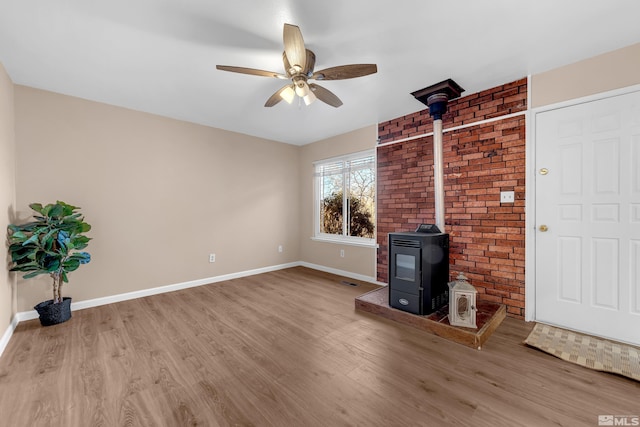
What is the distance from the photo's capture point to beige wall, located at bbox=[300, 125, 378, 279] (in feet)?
13.5

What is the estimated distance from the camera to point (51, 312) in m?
2.59

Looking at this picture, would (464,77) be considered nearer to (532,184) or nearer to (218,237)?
(532,184)

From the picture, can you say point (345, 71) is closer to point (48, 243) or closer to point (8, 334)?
point (48, 243)

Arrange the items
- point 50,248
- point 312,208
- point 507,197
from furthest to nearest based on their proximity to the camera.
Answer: point 312,208 → point 507,197 → point 50,248

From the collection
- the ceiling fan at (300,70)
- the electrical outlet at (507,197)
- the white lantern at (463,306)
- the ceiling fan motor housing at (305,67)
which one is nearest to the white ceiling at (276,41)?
the ceiling fan motor housing at (305,67)

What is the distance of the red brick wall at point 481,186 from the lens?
2.69m

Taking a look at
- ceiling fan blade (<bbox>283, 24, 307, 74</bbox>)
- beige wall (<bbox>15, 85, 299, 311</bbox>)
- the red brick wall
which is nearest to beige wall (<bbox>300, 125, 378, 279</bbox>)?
beige wall (<bbox>15, 85, 299, 311</bbox>)

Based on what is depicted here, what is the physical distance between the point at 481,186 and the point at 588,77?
1257mm

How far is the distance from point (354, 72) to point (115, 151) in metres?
3.16

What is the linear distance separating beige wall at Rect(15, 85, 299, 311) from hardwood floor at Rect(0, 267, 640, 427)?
0.85 metres

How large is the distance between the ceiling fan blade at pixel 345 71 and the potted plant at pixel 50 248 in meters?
2.92

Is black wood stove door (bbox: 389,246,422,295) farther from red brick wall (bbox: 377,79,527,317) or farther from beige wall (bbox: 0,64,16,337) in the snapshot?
beige wall (bbox: 0,64,16,337)

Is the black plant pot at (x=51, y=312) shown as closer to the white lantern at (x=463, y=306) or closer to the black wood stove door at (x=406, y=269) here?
the black wood stove door at (x=406, y=269)

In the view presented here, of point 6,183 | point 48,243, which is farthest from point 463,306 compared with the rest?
point 6,183
